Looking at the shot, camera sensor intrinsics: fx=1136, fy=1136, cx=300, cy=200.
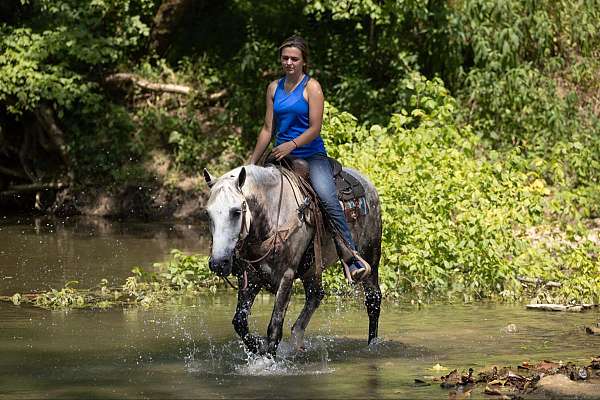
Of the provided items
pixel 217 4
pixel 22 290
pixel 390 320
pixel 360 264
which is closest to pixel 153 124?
pixel 217 4

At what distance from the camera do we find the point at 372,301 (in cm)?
1083

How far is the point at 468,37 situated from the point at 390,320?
1078 centimetres

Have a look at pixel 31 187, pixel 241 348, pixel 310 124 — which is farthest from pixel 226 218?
pixel 31 187

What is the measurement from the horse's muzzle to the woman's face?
197 cm

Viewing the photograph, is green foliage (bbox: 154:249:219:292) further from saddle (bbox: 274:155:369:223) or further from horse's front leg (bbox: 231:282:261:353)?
horse's front leg (bbox: 231:282:261:353)

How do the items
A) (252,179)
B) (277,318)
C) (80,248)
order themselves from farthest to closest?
(80,248) < (277,318) < (252,179)

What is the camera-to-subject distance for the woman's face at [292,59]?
9.59 metres

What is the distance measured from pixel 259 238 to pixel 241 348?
60.6 inches

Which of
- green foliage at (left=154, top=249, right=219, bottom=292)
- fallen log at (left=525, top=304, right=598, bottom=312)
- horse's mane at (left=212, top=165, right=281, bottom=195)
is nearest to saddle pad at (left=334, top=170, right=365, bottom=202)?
horse's mane at (left=212, top=165, right=281, bottom=195)

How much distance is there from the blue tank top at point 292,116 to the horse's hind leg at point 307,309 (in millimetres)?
1199

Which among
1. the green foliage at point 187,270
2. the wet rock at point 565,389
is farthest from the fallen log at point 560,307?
the wet rock at point 565,389

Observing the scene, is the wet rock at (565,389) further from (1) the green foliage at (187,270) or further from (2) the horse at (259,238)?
(1) the green foliage at (187,270)

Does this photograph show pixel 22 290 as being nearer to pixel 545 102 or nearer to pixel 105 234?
pixel 105 234

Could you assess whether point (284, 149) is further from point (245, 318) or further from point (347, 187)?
point (245, 318)
